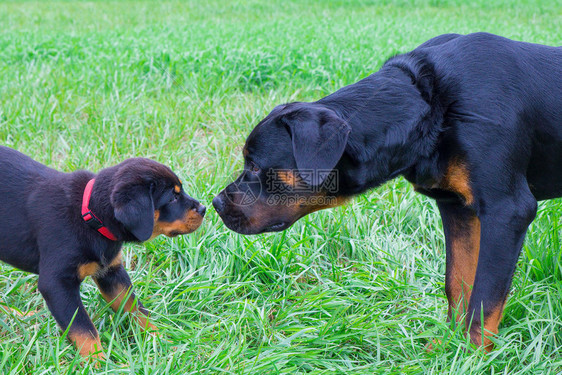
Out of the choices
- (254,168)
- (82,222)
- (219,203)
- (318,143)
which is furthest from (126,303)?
(318,143)

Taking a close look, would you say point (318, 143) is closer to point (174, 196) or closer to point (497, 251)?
point (497, 251)

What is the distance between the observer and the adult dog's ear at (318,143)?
2.54 meters

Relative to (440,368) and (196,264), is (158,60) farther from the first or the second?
(440,368)

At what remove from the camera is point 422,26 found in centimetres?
1209

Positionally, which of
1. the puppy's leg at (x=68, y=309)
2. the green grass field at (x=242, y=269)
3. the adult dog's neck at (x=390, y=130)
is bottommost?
the green grass field at (x=242, y=269)

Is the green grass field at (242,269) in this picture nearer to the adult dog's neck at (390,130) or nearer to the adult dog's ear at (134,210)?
the adult dog's ear at (134,210)

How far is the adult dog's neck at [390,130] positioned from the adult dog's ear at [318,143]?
167 millimetres

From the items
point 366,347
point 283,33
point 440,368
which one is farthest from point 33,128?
point 283,33

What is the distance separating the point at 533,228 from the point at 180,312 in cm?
228

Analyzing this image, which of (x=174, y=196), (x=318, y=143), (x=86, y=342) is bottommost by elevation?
(x=86, y=342)

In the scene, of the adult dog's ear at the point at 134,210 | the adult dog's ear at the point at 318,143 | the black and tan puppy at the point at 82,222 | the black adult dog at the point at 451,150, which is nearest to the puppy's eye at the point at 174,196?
the black and tan puppy at the point at 82,222

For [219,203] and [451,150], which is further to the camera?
[219,203]

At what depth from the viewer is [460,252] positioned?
9.75ft

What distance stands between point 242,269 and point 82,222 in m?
0.97
